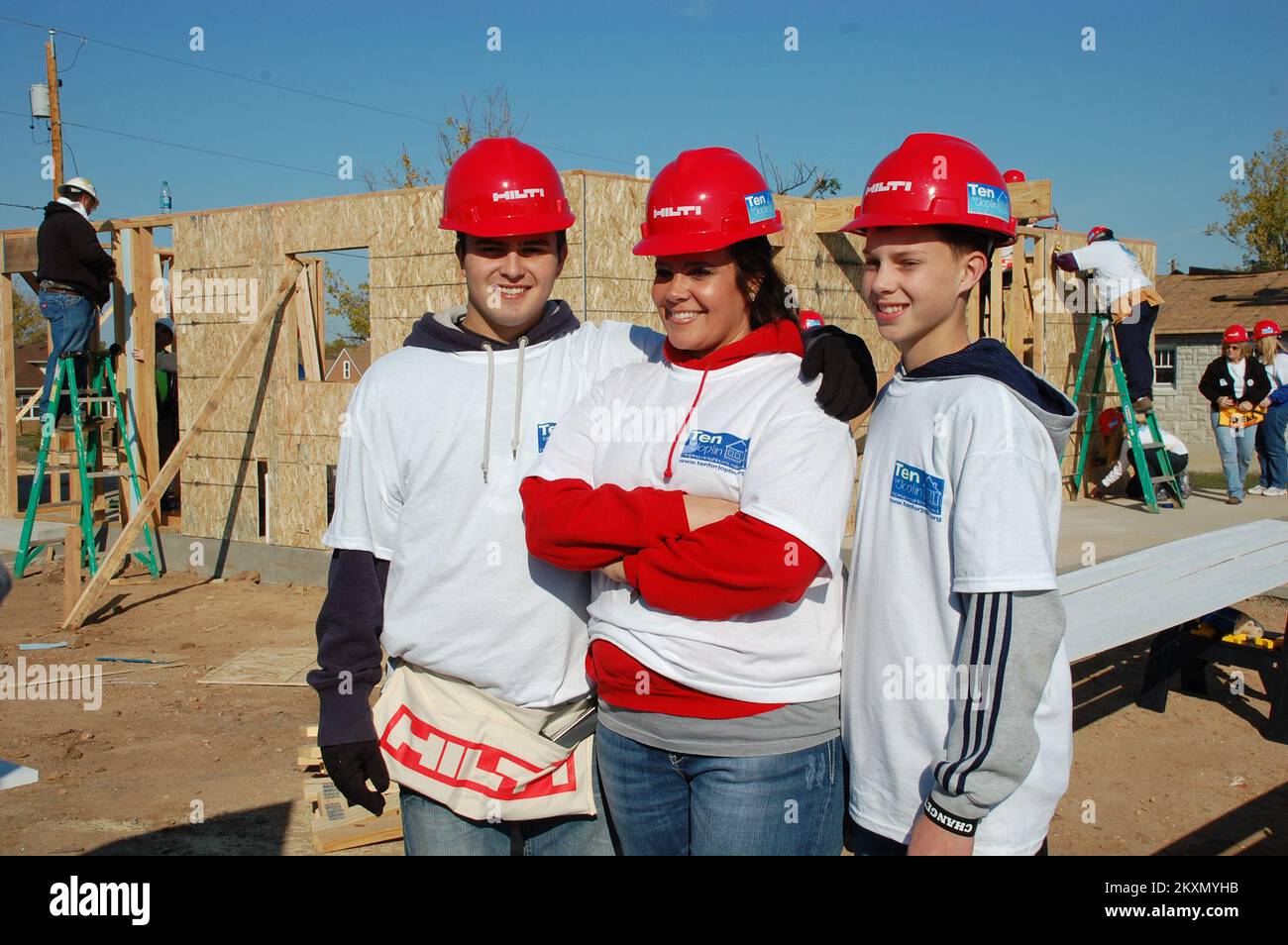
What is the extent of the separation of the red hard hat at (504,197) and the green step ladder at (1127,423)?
10976 mm

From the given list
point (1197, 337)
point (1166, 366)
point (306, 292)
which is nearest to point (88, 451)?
point (306, 292)

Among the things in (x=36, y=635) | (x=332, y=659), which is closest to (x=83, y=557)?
(x=36, y=635)

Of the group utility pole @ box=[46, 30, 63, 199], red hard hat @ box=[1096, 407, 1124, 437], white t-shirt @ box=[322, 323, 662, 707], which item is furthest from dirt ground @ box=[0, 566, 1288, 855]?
utility pole @ box=[46, 30, 63, 199]

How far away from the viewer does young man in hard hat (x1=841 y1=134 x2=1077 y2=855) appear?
183 cm

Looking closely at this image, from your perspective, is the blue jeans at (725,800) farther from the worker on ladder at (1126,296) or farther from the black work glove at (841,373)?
the worker on ladder at (1126,296)

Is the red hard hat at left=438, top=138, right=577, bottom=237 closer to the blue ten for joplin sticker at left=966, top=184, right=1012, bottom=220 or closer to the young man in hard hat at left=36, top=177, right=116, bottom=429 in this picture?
the blue ten for joplin sticker at left=966, top=184, right=1012, bottom=220

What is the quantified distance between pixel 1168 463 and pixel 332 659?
12.0 meters

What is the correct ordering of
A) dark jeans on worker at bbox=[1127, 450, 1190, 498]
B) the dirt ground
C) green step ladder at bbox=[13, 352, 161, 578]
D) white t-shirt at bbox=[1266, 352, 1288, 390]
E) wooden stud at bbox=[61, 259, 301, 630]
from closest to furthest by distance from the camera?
the dirt ground, wooden stud at bbox=[61, 259, 301, 630], green step ladder at bbox=[13, 352, 161, 578], dark jeans on worker at bbox=[1127, 450, 1190, 498], white t-shirt at bbox=[1266, 352, 1288, 390]

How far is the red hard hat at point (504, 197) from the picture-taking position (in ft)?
8.11

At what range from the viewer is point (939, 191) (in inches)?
81.8

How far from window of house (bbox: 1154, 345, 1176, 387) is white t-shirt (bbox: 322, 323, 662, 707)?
29.8m

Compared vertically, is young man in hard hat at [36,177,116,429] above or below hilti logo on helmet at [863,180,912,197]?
above

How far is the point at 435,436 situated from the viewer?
247cm

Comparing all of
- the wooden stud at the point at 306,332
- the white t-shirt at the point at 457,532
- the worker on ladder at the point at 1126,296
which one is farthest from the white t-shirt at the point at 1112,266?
the white t-shirt at the point at 457,532
